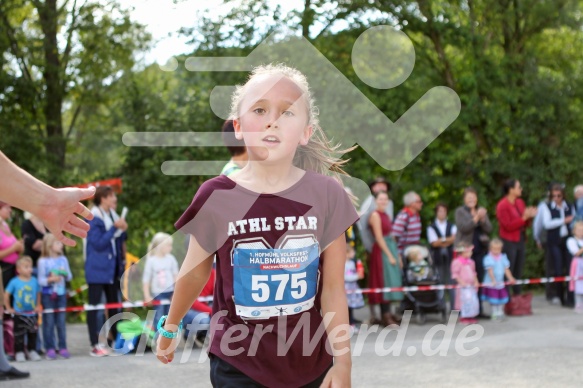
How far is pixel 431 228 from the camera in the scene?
12.2m

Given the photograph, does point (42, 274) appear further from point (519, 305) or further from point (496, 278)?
point (519, 305)

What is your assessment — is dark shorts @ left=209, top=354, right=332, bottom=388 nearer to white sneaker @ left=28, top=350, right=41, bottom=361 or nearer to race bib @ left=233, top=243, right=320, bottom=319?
race bib @ left=233, top=243, right=320, bottom=319

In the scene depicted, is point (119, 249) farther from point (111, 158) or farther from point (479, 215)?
point (111, 158)

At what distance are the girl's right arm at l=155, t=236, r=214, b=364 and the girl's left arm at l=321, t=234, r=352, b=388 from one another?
0.43 meters

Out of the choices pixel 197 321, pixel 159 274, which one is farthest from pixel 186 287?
pixel 159 274

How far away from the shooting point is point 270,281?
3242 mm

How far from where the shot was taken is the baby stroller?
11.4 metres

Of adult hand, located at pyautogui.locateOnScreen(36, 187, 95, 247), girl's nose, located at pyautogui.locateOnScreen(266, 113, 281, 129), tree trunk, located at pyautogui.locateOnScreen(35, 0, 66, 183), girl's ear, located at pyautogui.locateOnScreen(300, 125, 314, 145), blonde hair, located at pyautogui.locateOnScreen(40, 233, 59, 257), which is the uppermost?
tree trunk, located at pyautogui.locateOnScreen(35, 0, 66, 183)

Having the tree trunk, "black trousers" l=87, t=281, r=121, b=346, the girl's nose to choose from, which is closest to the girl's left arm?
the girl's nose

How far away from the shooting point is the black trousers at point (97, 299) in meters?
9.68

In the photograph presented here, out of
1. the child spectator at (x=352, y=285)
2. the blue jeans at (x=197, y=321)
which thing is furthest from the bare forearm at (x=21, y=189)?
the child spectator at (x=352, y=285)

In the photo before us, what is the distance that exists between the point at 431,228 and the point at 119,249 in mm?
4289

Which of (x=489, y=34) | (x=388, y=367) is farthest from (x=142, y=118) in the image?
(x=388, y=367)

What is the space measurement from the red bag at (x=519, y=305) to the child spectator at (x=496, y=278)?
312 millimetres
